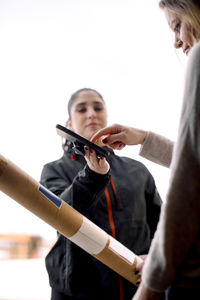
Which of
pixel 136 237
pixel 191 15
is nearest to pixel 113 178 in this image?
pixel 136 237

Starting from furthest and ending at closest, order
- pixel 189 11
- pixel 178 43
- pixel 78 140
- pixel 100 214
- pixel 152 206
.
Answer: pixel 152 206
pixel 100 214
pixel 78 140
pixel 178 43
pixel 189 11

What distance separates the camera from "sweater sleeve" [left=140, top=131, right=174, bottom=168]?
0.76 metres

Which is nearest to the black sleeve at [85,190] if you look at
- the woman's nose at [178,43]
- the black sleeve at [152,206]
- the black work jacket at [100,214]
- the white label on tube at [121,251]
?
the black work jacket at [100,214]

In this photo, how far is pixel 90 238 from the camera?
699mm

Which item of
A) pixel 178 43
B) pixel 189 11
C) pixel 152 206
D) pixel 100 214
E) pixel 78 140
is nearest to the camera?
pixel 189 11

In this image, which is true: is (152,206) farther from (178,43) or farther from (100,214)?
(178,43)

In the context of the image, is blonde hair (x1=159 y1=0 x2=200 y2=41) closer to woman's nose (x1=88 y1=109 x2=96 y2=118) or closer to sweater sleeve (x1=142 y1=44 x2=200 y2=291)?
sweater sleeve (x1=142 y1=44 x2=200 y2=291)

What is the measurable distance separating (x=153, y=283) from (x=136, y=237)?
52 cm

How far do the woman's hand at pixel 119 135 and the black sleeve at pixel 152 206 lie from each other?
272 millimetres

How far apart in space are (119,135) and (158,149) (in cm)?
12

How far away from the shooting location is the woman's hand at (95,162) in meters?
0.74

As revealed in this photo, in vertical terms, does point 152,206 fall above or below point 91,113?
below

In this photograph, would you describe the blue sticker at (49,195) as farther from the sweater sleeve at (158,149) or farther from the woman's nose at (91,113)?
the woman's nose at (91,113)

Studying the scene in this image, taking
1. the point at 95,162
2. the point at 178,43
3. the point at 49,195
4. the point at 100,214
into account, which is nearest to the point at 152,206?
the point at 100,214
